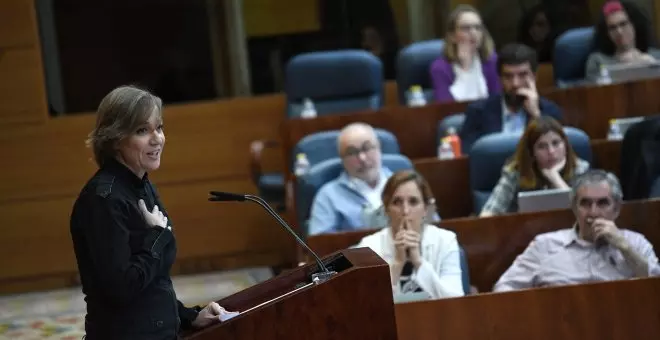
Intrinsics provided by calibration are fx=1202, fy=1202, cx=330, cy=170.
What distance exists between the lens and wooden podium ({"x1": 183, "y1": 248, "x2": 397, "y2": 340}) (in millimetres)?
2008

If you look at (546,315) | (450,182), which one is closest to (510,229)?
(546,315)

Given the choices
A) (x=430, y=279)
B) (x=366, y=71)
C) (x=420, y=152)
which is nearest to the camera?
(x=430, y=279)

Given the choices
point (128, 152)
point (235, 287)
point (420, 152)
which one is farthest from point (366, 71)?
point (128, 152)

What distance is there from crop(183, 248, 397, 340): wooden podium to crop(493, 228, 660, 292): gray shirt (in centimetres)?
171

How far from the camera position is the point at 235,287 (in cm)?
594

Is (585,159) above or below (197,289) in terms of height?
above

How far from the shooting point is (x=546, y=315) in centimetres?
319

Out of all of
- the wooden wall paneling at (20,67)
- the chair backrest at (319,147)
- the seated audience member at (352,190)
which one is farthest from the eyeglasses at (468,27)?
the wooden wall paneling at (20,67)

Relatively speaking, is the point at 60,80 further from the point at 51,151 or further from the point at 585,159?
the point at 585,159

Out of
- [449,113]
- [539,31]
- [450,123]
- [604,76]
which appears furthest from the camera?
[539,31]

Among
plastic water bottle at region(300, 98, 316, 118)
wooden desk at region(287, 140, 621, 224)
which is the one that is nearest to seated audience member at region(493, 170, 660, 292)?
wooden desk at region(287, 140, 621, 224)

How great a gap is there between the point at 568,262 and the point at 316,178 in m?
1.46

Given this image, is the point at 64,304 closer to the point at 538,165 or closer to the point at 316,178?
the point at 316,178

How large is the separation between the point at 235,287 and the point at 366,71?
1343 millimetres
